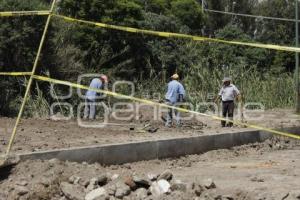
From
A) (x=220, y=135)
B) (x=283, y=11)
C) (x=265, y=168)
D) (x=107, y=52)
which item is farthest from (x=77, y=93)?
(x=283, y=11)

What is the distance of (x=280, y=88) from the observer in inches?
1078

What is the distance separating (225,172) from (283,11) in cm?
5097

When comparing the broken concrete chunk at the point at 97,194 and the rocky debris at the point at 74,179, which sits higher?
the rocky debris at the point at 74,179

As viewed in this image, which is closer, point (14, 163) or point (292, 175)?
point (14, 163)

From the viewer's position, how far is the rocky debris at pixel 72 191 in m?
7.36

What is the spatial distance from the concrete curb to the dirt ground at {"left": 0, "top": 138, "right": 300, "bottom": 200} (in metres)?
0.21

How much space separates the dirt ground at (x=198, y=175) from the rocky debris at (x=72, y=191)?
7cm

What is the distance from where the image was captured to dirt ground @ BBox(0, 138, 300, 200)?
732 cm

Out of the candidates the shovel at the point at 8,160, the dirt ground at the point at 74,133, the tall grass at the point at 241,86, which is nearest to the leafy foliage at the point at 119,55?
the tall grass at the point at 241,86

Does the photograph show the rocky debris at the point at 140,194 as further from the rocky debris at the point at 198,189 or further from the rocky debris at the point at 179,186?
the rocky debris at the point at 198,189

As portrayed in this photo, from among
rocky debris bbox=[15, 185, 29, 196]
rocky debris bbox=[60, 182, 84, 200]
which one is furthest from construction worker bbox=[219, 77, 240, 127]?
rocky debris bbox=[15, 185, 29, 196]

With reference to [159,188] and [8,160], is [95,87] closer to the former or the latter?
[8,160]

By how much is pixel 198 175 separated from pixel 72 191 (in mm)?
2764

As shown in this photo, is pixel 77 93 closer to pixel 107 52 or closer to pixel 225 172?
pixel 107 52
